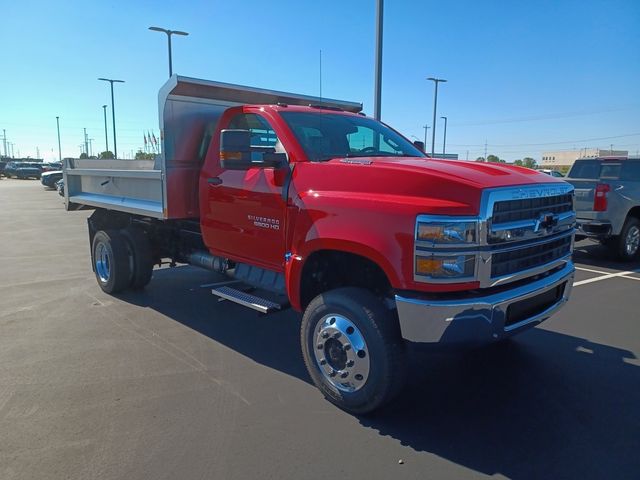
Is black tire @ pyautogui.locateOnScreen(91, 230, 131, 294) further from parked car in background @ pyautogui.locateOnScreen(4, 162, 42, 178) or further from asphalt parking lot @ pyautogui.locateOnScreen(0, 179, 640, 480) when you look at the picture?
parked car in background @ pyautogui.locateOnScreen(4, 162, 42, 178)

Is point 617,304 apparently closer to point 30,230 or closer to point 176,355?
point 176,355

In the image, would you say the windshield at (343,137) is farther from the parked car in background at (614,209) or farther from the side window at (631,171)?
the side window at (631,171)

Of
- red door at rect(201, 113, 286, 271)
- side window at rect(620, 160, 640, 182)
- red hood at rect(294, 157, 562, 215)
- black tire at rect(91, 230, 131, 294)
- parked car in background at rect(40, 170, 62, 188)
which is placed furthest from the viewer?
parked car in background at rect(40, 170, 62, 188)

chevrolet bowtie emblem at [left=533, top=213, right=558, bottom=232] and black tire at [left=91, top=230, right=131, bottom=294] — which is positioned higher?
chevrolet bowtie emblem at [left=533, top=213, right=558, bottom=232]

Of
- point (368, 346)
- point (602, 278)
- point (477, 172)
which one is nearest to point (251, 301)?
point (368, 346)

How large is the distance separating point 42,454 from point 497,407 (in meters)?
3.08

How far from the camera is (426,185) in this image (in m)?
3.11

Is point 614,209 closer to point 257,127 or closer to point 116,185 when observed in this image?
point 257,127

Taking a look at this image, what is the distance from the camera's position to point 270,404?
363 cm

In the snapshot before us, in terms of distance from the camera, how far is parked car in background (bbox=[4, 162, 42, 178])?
4897 cm

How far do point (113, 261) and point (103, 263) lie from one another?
1.48 feet

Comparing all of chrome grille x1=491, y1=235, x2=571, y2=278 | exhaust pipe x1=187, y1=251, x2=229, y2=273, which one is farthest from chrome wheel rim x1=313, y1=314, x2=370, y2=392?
exhaust pipe x1=187, y1=251, x2=229, y2=273

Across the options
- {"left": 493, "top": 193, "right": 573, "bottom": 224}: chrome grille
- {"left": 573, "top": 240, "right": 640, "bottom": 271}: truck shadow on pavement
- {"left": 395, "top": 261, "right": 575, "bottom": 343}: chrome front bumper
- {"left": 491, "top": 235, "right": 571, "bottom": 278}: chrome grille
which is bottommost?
{"left": 573, "top": 240, "right": 640, "bottom": 271}: truck shadow on pavement

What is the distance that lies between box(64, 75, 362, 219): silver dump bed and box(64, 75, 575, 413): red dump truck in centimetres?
2
